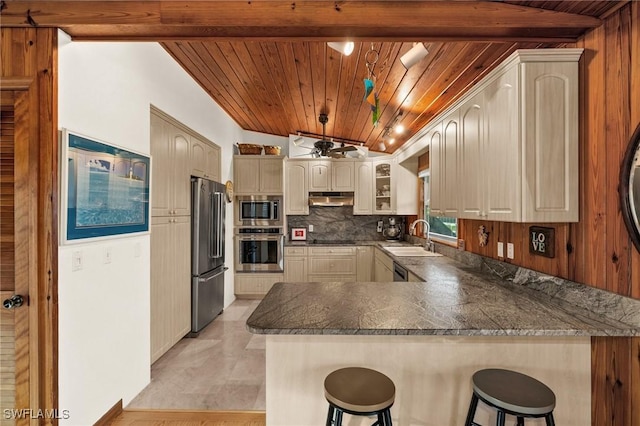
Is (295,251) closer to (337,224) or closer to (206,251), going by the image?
(337,224)

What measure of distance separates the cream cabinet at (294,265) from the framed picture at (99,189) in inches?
95.3

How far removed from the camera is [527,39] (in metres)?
1.56

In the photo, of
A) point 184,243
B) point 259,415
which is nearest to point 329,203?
point 184,243

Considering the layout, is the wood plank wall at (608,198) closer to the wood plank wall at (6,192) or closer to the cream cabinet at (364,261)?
the cream cabinet at (364,261)

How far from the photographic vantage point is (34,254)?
1.50 meters

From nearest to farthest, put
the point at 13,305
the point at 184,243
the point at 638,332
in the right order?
the point at 638,332
the point at 13,305
the point at 184,243

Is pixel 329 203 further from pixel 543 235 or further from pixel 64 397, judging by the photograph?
pixel 64 397

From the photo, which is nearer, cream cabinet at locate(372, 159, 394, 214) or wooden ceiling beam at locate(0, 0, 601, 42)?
wooden ceiling beam at locate(0, 0, 601, 42)

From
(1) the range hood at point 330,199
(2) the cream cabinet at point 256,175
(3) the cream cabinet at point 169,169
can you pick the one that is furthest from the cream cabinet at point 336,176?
(3) the cream cabinet at point 169,169

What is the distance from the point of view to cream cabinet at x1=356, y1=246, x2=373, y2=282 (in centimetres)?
434

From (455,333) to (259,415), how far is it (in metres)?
1.52

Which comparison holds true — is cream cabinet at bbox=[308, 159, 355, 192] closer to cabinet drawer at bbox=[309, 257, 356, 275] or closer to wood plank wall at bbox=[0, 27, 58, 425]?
cabinet drawer at bbox=[309, 257, 356, 275]

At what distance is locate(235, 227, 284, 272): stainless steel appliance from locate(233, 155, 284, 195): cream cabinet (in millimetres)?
672

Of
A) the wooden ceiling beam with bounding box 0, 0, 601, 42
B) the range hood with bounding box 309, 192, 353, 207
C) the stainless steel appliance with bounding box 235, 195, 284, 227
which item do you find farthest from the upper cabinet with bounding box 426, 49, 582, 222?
the stainless steel appliance with bounding box 235, 195, 284, 227
